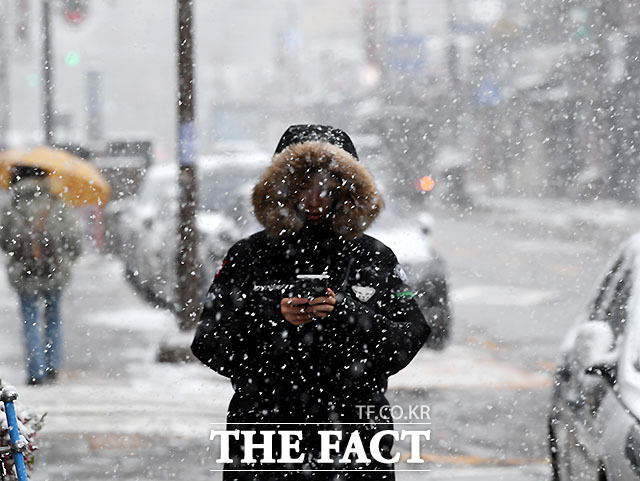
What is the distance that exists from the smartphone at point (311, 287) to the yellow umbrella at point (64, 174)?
240 inches

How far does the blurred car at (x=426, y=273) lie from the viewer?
34.3ft

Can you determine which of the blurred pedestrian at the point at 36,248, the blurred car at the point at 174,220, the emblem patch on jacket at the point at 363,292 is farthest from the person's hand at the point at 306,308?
the blurred car at the point at 174,220

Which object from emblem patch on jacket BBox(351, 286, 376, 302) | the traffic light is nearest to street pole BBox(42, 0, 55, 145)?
the traffic light

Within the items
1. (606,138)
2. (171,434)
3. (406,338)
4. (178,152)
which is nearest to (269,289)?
(406,338)

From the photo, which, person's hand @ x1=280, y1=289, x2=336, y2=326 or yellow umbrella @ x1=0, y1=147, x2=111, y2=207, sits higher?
yellow umbrella @ x1=0, y1=147, x2=111, y2=207

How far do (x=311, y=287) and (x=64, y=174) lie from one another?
6.38m

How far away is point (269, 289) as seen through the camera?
325 centimetres

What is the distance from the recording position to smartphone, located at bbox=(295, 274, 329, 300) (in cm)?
312

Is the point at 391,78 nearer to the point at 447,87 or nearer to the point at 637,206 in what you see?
the point at 447,87

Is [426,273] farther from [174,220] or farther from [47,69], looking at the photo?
[47,69]

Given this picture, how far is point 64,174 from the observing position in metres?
9.17

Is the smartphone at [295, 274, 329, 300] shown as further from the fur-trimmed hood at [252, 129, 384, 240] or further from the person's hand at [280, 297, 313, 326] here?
the fur-trimmed hood at [252, 129, 384, 240]

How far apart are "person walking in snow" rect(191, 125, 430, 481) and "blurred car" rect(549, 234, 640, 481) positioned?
101 cm

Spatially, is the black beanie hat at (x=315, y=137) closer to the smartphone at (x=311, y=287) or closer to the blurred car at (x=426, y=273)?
the smartphone at (x=311, y=287)
